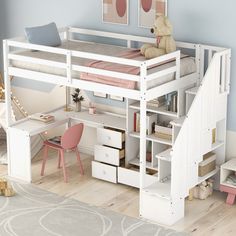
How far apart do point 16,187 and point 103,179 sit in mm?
703

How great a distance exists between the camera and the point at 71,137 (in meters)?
5.45

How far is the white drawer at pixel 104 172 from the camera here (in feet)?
17.8

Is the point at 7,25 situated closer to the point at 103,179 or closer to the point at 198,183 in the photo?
the point at 103,179

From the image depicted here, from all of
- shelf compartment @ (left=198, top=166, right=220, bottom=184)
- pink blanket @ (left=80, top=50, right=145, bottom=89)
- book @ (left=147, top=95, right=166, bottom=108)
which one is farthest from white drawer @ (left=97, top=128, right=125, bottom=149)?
shelf compartment @ (left=198, top=166, right=220, bottom=184)

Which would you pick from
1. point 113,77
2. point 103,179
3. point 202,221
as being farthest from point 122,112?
point 202,221

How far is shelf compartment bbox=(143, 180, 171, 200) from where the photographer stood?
471 cm

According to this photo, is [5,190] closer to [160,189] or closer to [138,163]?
[138,163]

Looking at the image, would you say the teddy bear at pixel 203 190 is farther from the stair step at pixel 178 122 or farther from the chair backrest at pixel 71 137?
the chair backrest at pixel 71 137

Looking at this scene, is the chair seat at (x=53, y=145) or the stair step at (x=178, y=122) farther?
the chair seat at (x=53, y=145)

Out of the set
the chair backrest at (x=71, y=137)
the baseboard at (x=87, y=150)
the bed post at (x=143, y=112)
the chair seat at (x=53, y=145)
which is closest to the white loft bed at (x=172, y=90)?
the bed post at (x=143, y=112)

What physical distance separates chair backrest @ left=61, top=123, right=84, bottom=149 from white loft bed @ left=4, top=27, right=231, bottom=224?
0.39 meters

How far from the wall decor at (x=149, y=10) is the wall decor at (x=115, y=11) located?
0.46 feet

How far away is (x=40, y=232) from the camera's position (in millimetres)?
4605

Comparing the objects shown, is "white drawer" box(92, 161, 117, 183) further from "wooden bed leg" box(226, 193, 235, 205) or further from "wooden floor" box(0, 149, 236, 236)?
"wooden bed leg" box(226, 193, 235, 205)
